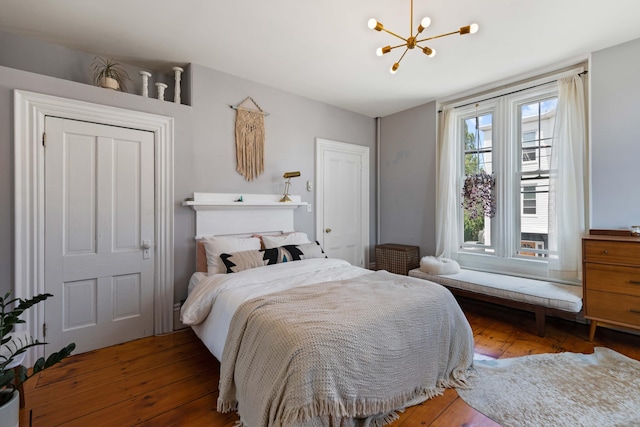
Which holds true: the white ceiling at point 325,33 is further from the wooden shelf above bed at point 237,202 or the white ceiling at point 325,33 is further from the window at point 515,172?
the wooden shelf above bed at point 237,202

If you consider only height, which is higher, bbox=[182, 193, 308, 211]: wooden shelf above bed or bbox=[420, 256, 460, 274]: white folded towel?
bbox=[182, 193, 308, 211]: wooden shelf above bed

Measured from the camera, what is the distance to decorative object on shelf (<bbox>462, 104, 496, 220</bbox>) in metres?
3.59

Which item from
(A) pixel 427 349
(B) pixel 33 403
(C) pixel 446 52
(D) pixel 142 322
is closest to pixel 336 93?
(C) pixel 446 52

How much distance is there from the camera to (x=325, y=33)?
8.22 feet

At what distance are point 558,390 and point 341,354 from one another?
5.26 ft

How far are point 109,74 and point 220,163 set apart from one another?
4.08 ft

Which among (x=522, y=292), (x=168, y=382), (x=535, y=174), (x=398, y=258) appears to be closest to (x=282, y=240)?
A: (x=168, y=382)

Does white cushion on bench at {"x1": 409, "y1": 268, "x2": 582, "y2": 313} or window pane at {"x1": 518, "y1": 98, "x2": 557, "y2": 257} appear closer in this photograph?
white cushion on bench at {"x1": 409, "y1": 268, "x2": 582, "y2": 313}

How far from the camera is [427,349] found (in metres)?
1.84

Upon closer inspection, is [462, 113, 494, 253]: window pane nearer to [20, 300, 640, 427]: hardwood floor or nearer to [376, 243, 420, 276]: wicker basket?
[376, 243, 420, 276]: wicker basket

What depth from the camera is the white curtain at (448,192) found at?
385cm

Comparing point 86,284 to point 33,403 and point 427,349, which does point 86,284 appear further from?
point 427,349

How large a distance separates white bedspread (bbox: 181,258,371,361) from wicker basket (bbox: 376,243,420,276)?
153 cm

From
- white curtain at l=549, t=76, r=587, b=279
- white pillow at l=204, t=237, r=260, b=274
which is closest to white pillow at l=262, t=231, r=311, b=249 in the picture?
white pillow at l=204, t=237, r=260, b=274
